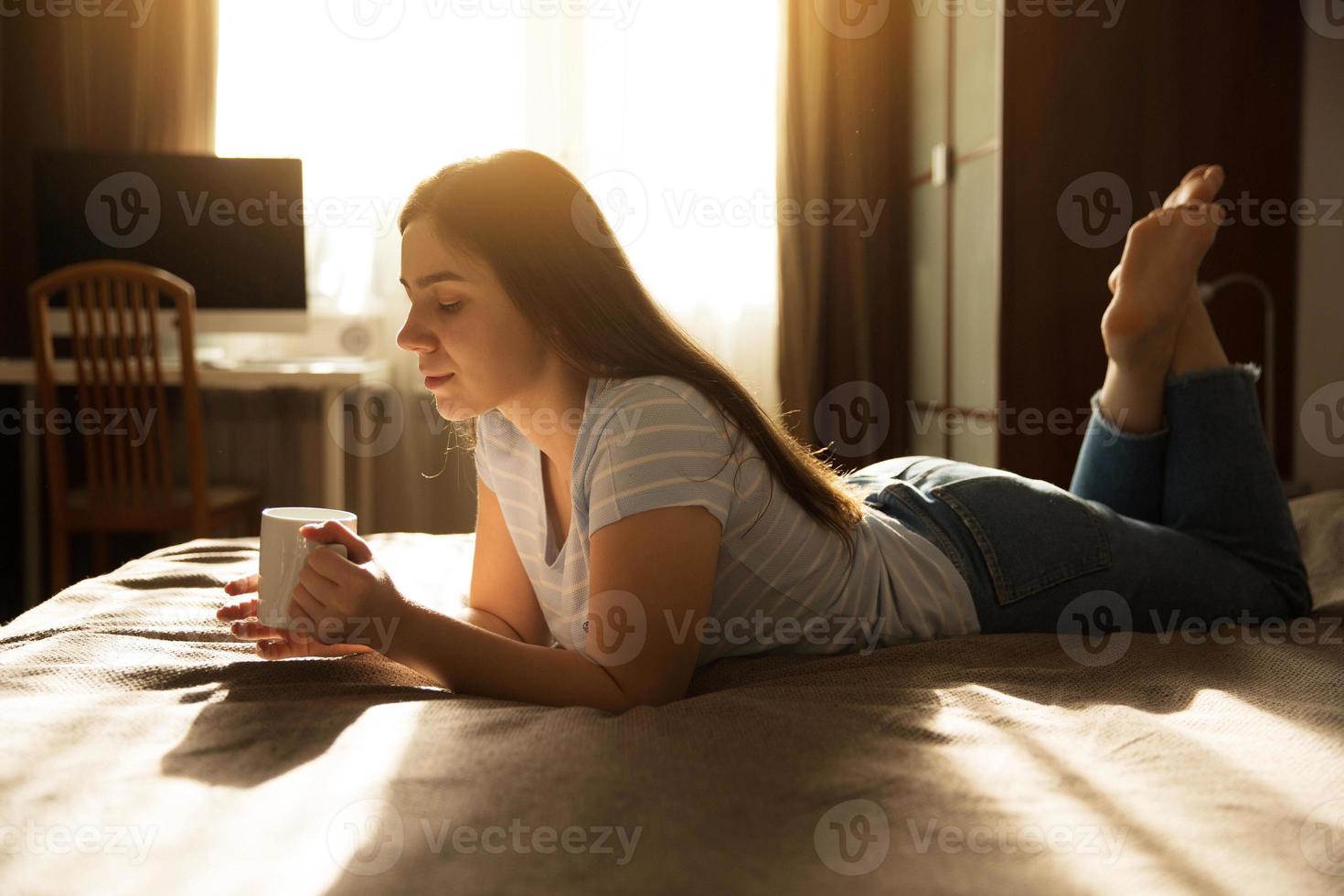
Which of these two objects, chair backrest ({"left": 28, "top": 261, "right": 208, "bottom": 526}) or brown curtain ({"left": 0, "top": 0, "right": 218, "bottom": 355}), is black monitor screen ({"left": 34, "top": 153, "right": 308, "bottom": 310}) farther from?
chair backrest ({"left": 28, "top": 261, "right": 208, "bottom": 526})

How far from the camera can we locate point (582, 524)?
3.29 ft

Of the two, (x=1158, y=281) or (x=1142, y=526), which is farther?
(x=1158, y=281)

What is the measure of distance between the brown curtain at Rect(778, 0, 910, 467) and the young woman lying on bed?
6.63 ft

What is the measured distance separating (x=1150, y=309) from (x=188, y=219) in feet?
8.75

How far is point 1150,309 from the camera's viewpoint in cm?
135

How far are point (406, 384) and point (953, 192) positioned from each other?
1.66 m

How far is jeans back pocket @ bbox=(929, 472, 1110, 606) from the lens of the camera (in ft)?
3.78

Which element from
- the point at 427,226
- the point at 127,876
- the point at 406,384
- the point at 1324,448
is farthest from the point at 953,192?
the point at 127,876

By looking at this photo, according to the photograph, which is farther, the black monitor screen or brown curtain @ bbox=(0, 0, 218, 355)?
brown curtain @ bbox=(0, 0, 218, 355)
